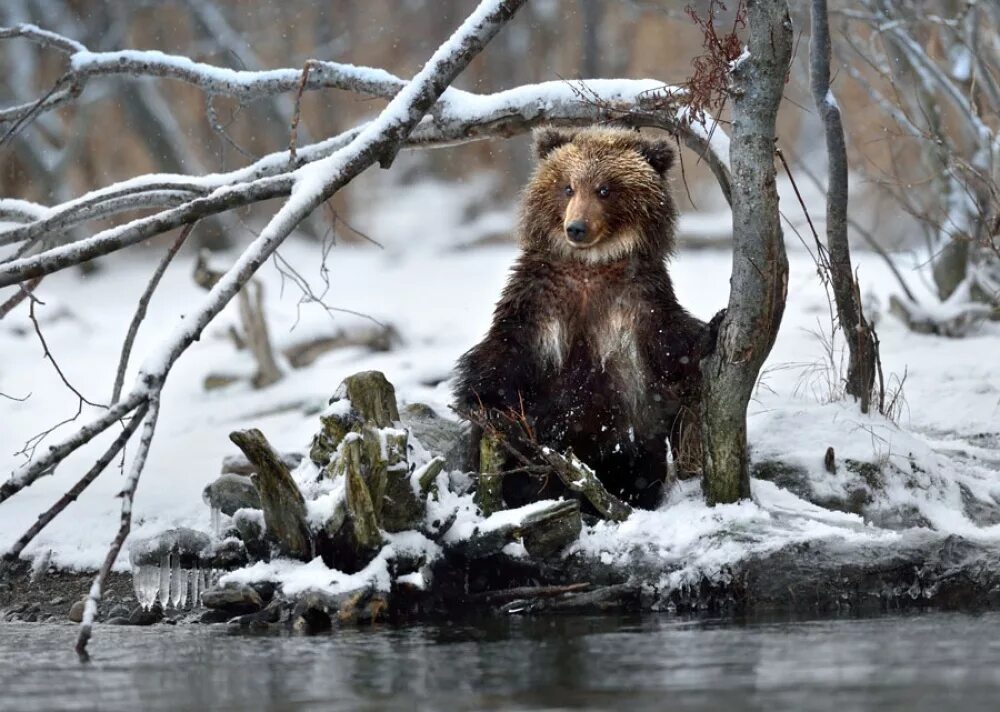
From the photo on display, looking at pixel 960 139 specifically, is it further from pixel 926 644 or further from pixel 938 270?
pixel 926 644

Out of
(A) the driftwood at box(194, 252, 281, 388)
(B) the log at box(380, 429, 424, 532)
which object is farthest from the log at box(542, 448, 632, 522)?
(A) the driftwood at box(194, 252, 281, 388)

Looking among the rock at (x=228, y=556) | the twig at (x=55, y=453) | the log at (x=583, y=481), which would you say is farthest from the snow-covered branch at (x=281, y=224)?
the log at (x=583, y=481)

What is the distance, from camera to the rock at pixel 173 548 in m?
6.03

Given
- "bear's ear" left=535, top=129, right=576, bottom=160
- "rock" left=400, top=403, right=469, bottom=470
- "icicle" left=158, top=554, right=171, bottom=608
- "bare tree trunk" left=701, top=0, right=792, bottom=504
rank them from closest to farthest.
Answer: "bare tree trunk" left=701, top=0, right=792, bottom=504 → "icicle" left=158, top=554, right=171, bottom=608 → "bear's ear" left=535, top=129, right=576, bottom=160 → "rock" left=400, top=403, right=469, bottom=470

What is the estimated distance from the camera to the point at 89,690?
3.80m

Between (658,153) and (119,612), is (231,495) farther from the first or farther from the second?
(658,153)

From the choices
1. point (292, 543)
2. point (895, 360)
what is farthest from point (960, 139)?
point (292, 543)

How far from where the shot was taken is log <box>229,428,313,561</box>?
17.2 feet

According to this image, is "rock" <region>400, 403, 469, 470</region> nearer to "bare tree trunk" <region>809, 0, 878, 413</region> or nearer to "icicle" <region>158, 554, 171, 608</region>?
"icicle" <region>158, 554, 171, 608</region>

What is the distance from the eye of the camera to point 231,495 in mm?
6625

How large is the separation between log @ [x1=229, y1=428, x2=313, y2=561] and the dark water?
509 millimetres

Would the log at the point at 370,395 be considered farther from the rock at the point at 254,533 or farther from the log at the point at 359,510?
the rock at the point at 254,533

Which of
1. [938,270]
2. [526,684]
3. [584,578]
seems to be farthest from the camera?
[938,270]

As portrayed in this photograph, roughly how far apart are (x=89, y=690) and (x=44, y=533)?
346 cm
